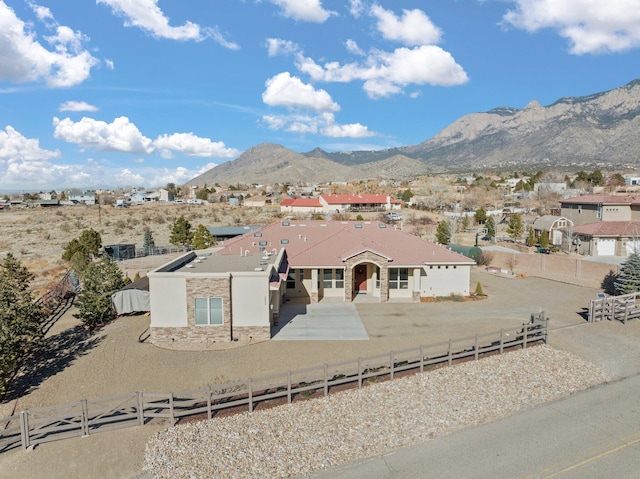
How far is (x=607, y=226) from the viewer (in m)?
43.3

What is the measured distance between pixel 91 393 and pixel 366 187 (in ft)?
477

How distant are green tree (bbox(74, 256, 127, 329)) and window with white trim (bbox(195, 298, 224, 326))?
6537mm

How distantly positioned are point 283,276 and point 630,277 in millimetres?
22379

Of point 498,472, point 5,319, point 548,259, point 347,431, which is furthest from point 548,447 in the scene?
point 548,259

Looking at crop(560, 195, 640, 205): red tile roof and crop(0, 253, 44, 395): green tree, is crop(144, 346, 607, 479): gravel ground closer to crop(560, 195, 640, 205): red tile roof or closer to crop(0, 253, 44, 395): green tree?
crop(0, 253, 44, 395): green tree

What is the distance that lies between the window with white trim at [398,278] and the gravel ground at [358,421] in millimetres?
10190

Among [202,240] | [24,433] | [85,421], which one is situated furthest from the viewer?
[202,240]

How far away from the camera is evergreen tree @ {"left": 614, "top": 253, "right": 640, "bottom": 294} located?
25859 millimetres

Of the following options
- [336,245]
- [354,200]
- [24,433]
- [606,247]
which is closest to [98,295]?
[24,433]

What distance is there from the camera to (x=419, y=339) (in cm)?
1970

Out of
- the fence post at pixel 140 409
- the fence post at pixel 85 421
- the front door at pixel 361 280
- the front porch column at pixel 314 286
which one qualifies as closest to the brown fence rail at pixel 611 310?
the front door at pixel 361 280

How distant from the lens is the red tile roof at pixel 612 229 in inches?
1628

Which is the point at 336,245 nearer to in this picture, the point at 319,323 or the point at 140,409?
the point at 319,323

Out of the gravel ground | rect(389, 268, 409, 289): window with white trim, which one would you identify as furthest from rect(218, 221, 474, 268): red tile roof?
the gravel ground
